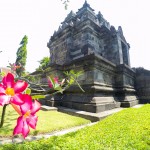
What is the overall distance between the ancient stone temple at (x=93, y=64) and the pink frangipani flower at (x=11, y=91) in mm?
6055

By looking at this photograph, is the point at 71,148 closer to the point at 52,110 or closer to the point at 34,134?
the point at 34,134

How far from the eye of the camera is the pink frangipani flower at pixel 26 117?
0.60 metres

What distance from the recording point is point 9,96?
1.93 feet

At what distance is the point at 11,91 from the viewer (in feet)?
2.00

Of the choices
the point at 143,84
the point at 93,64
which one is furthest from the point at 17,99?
the point at 143,84

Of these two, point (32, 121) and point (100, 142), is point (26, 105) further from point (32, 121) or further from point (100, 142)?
point (100, 142)

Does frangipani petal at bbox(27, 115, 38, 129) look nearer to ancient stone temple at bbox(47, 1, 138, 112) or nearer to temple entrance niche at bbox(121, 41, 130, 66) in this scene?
ancient stone temple at bbox(47, 1, 138, 112)

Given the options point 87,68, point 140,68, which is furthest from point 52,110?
point 140,68

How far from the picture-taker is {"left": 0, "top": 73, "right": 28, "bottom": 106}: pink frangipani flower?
57cm

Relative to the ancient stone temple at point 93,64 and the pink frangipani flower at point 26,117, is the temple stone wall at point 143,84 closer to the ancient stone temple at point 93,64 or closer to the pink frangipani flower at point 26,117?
the ancient stone temple at point 93,64

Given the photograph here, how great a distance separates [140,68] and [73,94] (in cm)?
767

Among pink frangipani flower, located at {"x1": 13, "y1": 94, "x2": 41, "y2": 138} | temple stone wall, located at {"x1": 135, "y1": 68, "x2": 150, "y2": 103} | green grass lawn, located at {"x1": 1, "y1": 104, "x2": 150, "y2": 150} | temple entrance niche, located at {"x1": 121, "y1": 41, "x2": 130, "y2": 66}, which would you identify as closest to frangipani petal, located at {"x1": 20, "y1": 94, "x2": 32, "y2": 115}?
pink frangipani flower, located at {"x1": 13, "y1": 94, "x2": 41, "y2": 138}

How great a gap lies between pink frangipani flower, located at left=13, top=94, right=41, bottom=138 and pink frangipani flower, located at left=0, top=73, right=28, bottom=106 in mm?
26

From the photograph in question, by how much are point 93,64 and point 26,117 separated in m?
7.07
